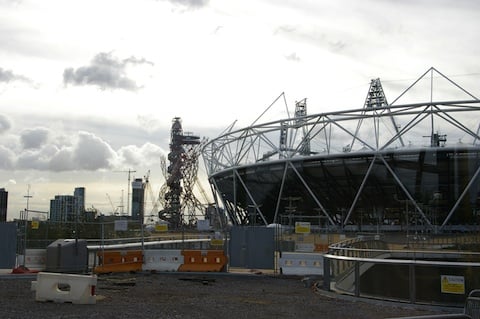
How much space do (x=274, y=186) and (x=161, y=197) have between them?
47.2 metres

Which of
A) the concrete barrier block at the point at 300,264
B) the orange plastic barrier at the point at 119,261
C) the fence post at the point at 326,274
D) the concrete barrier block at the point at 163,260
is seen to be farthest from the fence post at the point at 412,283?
the orange plastic barrier at the point at 119,261

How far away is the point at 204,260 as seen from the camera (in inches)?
848

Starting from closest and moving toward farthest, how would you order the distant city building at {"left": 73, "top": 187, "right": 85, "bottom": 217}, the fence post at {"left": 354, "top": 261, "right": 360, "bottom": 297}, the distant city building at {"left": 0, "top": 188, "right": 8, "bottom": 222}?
the fence post at {"left": 354, "top": 261, "right": 360, "bottom": 297}
the distant city building at {"left": 73, "top": 187, "right": 85, "bottom": 217}
the distant city building at {"left": 0, "top": 188, "right": 8, "bottom": 222}

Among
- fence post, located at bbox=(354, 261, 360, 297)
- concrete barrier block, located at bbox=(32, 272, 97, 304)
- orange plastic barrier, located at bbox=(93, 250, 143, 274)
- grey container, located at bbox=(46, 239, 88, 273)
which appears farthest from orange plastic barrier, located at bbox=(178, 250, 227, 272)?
concrete barrier block, located at bbox=(32, 272, 97, 304)

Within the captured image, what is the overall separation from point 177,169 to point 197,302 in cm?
9427

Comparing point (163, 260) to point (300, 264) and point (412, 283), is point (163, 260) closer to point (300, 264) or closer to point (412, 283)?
point (300, 264)

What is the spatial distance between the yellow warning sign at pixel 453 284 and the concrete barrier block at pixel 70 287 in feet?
24.9

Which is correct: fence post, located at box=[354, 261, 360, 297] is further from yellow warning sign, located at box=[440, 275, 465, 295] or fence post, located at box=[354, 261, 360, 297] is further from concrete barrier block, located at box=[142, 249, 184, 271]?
concrete barrier block, located at box=[142, 249, 184, 271]

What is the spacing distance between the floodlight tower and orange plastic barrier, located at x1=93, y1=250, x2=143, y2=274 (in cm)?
7757

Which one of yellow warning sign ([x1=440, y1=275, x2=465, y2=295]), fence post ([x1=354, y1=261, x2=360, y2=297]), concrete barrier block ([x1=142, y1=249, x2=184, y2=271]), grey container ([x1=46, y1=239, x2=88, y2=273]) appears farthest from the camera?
concrete barrier block ([x1=142, y1=249, x2=184, y2=271])

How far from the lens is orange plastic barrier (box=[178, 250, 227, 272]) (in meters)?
21.3

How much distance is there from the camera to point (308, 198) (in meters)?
64.6

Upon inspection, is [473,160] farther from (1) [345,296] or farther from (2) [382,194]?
(1) [345,296]

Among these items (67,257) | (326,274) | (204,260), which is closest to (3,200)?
(67,257)
